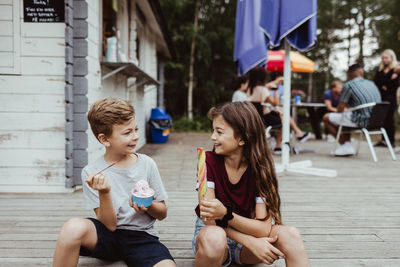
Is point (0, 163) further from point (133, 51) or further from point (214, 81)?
point (214, 81)

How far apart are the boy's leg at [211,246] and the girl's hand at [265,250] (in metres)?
0.14

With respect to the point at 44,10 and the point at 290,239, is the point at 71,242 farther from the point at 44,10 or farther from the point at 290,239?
the point at 44,10

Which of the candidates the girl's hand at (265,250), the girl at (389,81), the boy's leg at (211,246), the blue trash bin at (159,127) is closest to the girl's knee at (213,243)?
the boy's leg at (211,246)

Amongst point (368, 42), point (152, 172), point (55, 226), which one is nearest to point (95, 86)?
point (55, 226)

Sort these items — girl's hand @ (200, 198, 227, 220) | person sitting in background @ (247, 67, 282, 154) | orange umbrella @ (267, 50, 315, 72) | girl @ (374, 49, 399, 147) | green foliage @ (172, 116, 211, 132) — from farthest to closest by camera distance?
green foliage @ (172, 116, 211, 132) < orange umbrella @ (267, 50, 315, 72) < girl @ (374, 49, 399, 147) < person sitting in background @ (247, 67, 282, 154) < girl's hand @ (200, 198, 227, 220)

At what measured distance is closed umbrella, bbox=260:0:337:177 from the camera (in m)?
3.81

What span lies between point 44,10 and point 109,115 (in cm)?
216

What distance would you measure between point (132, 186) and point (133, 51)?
5.01 meters

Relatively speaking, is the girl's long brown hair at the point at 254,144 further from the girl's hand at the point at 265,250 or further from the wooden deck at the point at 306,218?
the wooden deck at the point at 306,218

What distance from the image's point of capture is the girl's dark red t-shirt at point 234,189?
1730 mm

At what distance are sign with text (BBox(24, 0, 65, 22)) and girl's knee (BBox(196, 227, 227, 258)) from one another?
2623 millimetres

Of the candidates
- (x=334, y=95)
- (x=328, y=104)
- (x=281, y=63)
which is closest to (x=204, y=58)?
(x=281, y=63)

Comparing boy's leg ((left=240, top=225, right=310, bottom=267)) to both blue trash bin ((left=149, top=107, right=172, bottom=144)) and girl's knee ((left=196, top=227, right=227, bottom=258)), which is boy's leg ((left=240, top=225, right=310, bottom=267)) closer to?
girl's knee ((left=196, top=227, right=227, bottom=258))

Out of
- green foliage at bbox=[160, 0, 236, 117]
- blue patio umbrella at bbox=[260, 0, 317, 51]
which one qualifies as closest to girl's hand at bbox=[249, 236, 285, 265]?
blue patio umbrella at bbox=[260, 0, 317, 51]
